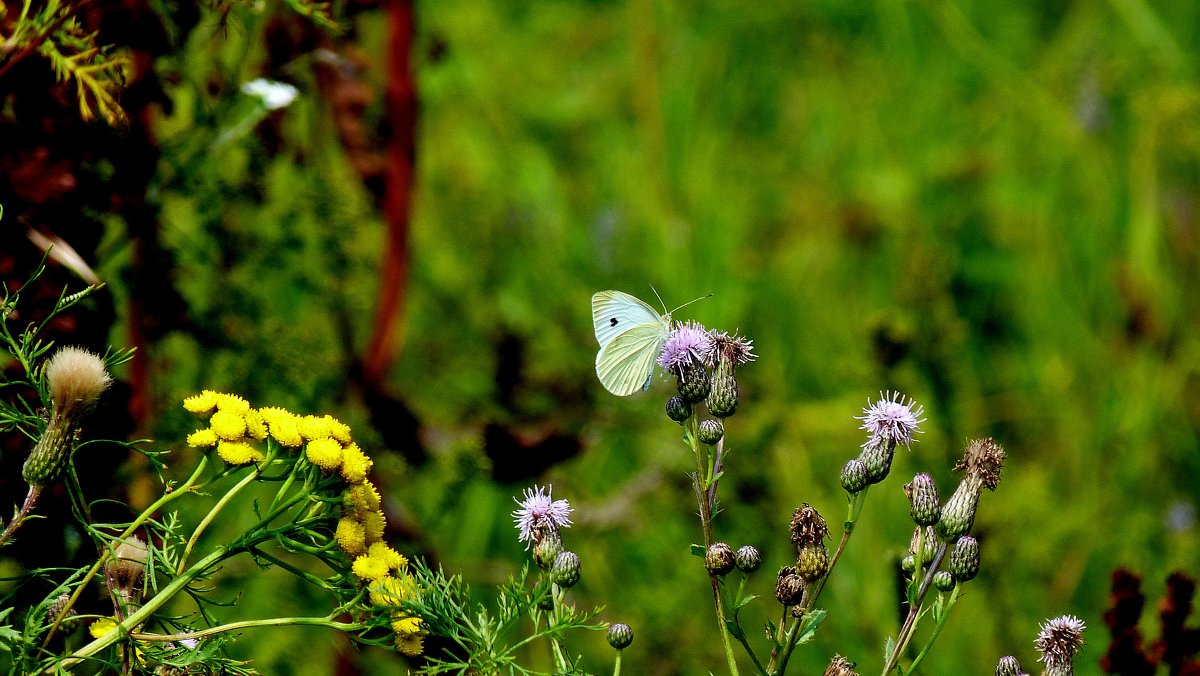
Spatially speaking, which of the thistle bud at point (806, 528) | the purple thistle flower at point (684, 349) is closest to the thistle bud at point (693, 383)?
the purple thistle flower at point (684, 349)

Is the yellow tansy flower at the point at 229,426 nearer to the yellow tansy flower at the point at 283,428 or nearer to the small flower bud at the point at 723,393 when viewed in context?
the yellow tansy flower at the point at 283,428

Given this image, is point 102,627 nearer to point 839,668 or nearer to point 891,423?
point 839,668

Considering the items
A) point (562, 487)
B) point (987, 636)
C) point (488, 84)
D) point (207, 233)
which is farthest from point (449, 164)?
point (987, 636)

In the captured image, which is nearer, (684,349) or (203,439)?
(203,439)

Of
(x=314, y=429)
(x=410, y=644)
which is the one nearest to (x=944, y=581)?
(x=410, y=644)

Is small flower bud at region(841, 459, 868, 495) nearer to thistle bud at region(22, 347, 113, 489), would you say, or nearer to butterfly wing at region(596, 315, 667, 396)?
butterfly wing at region(596, 315, 667, 396)
